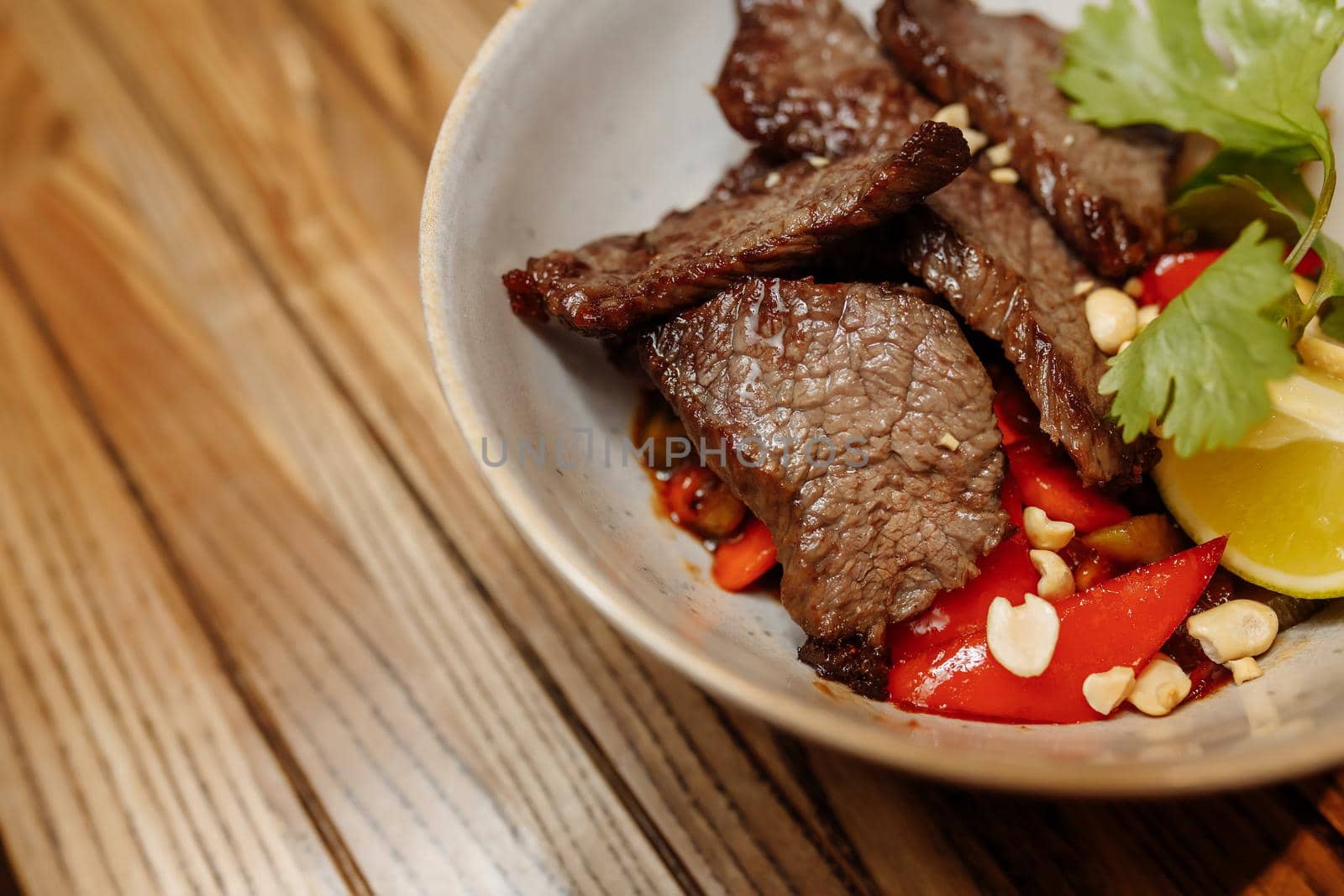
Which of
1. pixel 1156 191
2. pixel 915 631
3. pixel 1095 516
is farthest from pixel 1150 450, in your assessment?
pixel 1156 191

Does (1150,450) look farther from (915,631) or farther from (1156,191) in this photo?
(1156,191)

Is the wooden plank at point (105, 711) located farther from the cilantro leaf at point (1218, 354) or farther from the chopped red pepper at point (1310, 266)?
the chopped red pepper at point (1310, 266)

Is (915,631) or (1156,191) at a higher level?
(1156,191)

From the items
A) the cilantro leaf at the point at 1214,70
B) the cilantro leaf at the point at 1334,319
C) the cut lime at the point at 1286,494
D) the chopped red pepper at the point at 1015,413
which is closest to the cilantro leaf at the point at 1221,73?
the cilantro leaf at the point at 1214,70

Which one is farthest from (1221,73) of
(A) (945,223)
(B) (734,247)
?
(B) (734,247)

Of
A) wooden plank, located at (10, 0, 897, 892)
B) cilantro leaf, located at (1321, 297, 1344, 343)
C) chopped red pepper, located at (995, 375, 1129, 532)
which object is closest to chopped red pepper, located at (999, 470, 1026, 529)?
chopped red pepper, located at (995, 375, 1129, 532)

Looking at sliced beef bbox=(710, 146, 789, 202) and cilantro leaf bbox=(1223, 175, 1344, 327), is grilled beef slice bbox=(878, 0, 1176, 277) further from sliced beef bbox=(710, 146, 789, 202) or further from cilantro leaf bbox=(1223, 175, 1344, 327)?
sliced beef bbox=(710, 146, 789, 202)
